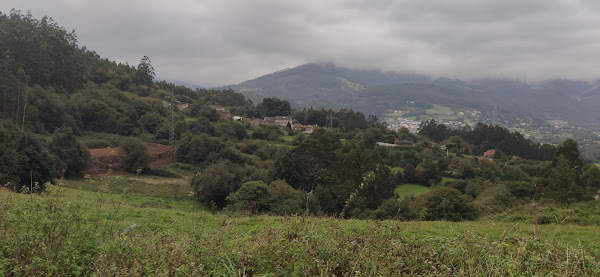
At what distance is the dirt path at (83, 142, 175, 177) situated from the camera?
28.7 metres

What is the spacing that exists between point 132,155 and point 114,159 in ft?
7.61

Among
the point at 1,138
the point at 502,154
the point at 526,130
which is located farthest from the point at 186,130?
the point at 526,130

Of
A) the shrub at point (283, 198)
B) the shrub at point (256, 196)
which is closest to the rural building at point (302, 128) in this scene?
the shrub at point (283, 198)

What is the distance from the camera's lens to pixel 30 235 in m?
3.39

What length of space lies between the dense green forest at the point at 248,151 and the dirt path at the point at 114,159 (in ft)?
3.71

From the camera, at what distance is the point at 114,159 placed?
1222 inches

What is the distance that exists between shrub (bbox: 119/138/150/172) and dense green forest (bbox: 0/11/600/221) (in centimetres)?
12

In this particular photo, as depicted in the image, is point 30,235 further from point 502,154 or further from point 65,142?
point 502,154

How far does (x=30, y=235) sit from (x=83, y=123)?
4301 cm

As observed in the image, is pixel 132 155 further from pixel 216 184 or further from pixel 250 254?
pixel 250 254

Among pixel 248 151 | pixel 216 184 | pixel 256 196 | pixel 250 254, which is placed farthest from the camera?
pixel 248 151

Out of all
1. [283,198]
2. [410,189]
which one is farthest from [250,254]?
[410,189]

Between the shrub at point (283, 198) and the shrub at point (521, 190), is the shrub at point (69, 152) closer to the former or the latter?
the shrub at point (283, 198)

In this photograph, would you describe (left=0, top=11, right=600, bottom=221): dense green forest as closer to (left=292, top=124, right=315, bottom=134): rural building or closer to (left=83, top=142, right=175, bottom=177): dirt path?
(left=83, top=142, right=175, bottom=177): dirt path
